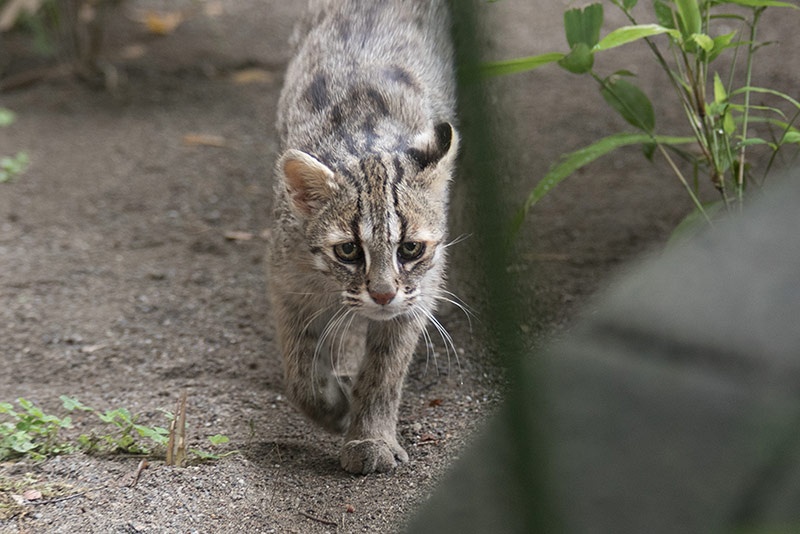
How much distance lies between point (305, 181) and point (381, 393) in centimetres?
90

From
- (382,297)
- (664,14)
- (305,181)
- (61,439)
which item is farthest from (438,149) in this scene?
(61,439)

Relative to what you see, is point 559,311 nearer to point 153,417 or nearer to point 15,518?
point 153,417

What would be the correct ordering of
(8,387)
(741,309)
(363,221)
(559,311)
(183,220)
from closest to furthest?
(741,309), (363,221), (8,387), (559,311), (183,220)

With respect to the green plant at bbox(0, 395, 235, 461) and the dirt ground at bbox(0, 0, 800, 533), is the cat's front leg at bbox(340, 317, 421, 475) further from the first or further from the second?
the green plant at bbox(0, 395, 235, 461)

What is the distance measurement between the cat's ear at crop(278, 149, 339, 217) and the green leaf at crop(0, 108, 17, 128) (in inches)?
166

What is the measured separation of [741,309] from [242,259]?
14.4 ft

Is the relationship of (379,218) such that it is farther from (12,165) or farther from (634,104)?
(12,165)

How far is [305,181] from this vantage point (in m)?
3.64

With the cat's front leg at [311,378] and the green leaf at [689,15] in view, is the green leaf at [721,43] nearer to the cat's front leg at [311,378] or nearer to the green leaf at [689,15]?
the green leaf at [689,15]

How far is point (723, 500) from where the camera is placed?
1.19 metres

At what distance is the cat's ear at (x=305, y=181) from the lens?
357 centimetres

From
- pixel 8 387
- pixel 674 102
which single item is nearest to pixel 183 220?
pixel 8 387

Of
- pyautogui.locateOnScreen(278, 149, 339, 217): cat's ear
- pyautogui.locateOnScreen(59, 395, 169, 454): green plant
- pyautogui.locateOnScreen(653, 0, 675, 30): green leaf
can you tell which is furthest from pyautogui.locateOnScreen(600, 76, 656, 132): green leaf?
pyautogui.locateOnScreen(59, 395, 169, 454): green plant

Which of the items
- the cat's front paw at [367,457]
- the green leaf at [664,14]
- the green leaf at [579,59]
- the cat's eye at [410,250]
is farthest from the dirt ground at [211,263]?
the green leaf at [664,14]
